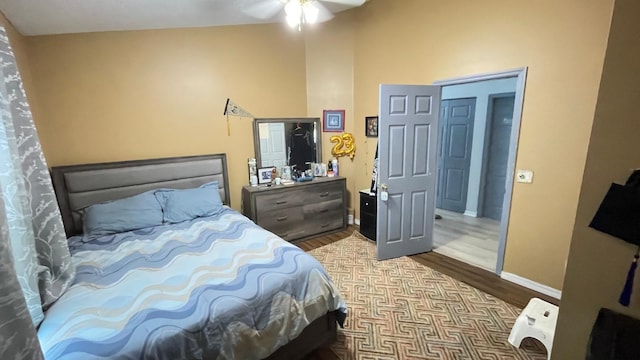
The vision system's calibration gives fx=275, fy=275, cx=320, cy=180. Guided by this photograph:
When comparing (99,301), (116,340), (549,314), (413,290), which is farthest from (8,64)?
(549,314)

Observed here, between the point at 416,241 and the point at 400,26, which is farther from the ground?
the point at 400,26

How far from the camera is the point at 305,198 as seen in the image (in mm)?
3764

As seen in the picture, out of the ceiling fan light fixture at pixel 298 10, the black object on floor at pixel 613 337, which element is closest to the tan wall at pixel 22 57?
Result: the ceiling fan light fixture at pixel 298 10

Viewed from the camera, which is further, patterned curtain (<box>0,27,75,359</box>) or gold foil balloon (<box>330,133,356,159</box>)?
gold foil balloon (<box>330,133,356,159</box>)

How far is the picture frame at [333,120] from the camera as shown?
13.6 ft

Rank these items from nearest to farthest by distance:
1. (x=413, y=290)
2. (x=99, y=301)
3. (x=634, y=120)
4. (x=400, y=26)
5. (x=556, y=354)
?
(x=634, y=120) < (x=556, y=354) < (x=99, y=301) < (x=413, y=290) < (x=400, y=26)

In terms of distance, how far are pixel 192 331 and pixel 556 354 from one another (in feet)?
5.15

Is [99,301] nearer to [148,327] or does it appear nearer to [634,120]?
[148,327]

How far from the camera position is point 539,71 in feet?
7.83

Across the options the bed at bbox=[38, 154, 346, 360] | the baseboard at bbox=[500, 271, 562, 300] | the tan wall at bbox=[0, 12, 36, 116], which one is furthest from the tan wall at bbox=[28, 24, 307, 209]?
the baseboard at bbox=[500, 271, 562, 300]

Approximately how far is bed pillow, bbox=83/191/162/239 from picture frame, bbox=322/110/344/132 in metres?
2.49

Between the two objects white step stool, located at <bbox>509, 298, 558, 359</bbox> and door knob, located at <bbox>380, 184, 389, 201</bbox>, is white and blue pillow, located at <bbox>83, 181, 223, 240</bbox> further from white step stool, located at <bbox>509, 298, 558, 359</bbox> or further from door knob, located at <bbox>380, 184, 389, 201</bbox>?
white step stool, located at <bbox>509, 298, 558, 359</bbox>

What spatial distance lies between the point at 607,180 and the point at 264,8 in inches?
124

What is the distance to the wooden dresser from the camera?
137 inches
